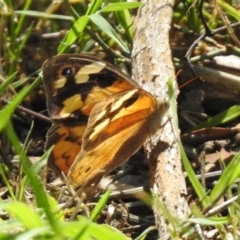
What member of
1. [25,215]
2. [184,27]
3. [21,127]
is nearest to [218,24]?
[184,27]

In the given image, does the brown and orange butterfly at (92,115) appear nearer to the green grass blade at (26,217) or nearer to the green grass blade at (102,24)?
the green grass blade at (102,24)

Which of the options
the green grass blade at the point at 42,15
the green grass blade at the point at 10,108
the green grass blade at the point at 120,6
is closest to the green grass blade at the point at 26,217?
the green grass blade at the point at 10,108

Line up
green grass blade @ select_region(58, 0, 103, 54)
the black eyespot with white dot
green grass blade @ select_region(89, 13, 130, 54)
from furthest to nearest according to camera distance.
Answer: green grass blade @ select_region(58, 0, 103, 54)
green grass blade @ select_region(89, 13, 130, 54)
the black eyespot with white dot

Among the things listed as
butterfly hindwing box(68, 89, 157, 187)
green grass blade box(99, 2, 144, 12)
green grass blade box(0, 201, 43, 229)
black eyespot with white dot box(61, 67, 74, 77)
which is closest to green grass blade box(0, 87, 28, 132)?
green grass blade box(0, 201, 43, 229)

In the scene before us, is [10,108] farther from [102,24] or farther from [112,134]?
[102,24]

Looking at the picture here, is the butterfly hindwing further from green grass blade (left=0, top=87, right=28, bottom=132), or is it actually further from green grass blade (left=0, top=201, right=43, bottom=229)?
green grass blade (left=0, top=201, right=43, bottom=229)
